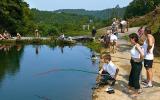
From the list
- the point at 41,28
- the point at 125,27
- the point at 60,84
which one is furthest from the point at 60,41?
the point at 41,28

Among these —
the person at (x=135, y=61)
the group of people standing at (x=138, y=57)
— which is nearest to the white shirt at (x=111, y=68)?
the group of people standing at (x=138, y=57)

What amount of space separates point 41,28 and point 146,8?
28.3 m

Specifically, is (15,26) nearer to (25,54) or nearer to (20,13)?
(20,13)

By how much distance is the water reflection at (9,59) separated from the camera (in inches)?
1294

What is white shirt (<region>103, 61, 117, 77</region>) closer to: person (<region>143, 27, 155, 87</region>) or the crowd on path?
Answer: the crowd on path

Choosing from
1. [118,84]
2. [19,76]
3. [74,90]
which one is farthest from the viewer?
[19,76]

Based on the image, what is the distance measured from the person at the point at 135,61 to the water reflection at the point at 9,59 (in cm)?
1183

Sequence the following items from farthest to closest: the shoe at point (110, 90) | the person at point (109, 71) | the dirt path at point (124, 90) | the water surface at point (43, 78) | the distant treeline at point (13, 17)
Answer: the distant treeline at point (13, 17) → the water surface at point (43, 78) → the person at point (109, 71) → the shoe at point (110, 90) → the dirt path at point (124, 90)

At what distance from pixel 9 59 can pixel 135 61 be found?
24.7m

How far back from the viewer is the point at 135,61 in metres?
18.7

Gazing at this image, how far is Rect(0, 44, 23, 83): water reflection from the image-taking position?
32.9 meters

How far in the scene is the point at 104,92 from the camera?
19969 millimetres

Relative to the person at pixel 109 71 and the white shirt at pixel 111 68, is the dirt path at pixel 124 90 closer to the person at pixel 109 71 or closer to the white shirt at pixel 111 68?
the person at pixel 109 71

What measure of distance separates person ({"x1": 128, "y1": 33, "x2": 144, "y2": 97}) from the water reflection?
11.8 m
